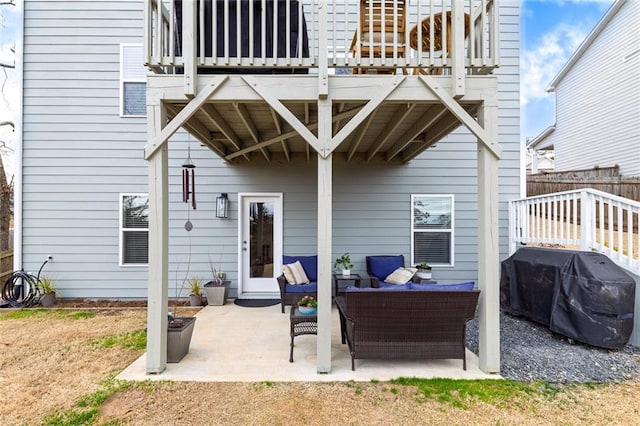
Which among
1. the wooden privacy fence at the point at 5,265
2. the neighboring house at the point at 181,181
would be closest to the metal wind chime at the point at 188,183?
the neighboring house at the point at 181,181

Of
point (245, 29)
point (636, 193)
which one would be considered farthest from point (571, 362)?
point (636, 193)

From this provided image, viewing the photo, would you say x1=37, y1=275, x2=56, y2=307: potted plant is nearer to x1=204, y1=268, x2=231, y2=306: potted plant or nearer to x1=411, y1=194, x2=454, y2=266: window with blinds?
x1=204, y1=268, x2=231, y2=306: potted plant

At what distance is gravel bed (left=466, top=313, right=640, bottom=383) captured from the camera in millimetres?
3271

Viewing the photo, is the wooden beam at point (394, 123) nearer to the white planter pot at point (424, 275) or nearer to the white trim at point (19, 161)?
the white planter pot at point (424, 275)

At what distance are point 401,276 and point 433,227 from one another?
4.34ft

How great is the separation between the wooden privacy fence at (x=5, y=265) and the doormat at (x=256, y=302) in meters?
4.30

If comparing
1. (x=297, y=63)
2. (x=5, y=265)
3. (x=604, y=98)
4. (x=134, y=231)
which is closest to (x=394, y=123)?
(x=297, y=63)

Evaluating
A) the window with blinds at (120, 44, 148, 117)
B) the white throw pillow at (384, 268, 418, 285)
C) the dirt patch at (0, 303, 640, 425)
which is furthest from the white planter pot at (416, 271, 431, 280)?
the window with blinds at (120, 44, 148, 117)

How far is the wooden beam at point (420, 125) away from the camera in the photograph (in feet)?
12.7

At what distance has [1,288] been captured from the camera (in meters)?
6.27

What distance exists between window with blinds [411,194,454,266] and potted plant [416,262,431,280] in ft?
0.86

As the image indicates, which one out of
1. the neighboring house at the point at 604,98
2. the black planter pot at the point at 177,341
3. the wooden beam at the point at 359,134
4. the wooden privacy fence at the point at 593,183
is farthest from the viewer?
the neighboring house at the point at 604,98

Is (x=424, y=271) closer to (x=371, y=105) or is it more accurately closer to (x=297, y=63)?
(x=371, y=105)

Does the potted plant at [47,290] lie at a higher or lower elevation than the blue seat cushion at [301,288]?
lower
